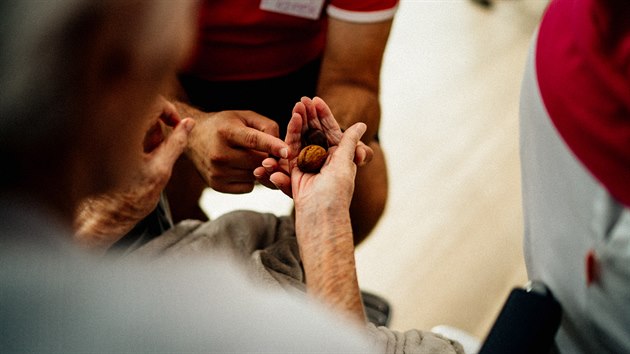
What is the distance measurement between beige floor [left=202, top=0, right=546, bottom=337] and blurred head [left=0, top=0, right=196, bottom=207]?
442 mm

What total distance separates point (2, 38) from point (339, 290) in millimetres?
372

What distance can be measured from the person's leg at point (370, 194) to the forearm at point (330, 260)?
0.11 metres

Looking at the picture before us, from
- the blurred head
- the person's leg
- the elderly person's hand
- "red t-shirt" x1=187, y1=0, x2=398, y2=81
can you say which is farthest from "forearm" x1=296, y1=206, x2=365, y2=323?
"red t-shirt" x1=187, y1=0, x2=398, y2=81

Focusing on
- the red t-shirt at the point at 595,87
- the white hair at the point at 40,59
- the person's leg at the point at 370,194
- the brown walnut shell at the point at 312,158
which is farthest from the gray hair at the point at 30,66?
the red t-shirt at the point at 595,87

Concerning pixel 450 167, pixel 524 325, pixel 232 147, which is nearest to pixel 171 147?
pixel 232 147

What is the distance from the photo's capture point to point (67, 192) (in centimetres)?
42

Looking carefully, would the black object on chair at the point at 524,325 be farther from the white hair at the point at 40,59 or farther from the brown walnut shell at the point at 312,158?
the white hair at the point at 40,59

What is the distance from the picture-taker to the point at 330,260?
586mm

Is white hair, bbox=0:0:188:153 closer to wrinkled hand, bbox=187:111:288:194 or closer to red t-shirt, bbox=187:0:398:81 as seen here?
wrinkled hand, bbox=187:111:288:194

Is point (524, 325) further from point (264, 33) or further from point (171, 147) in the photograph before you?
point (264, 33)

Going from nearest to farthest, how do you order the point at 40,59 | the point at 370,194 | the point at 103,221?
the point at 40,59
the point at 103,221
the point at 370,194

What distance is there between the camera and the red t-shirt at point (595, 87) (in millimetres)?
637

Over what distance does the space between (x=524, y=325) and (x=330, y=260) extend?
8.1 inches

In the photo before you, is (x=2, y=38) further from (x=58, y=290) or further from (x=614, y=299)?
(x=614, y=299)
